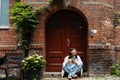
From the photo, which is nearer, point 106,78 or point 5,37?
point 106,78

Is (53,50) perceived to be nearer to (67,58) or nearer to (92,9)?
(67,58)

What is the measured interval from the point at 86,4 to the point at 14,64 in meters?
3.59

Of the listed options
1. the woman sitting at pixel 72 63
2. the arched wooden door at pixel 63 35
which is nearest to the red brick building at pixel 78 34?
the arched wooden door at pixel 63 35

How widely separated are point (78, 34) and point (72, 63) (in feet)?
5.04

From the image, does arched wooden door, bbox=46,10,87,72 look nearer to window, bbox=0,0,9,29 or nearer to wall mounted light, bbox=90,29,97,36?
wall mounted light, bbox=90,29,97,36

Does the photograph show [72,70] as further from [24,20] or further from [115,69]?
[24,20]

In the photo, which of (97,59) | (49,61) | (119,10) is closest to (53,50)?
(49,61)

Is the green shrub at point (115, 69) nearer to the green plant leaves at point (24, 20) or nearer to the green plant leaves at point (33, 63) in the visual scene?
the green plant leaves at point (33, 63)

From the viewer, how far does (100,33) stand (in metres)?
14.9

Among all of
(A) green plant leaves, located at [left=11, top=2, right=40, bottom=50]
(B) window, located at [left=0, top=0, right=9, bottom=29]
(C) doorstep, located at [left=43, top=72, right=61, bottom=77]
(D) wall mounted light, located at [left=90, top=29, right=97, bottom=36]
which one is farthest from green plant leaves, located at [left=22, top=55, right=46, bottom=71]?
(B) window, located at [left=0, top=0, right=9, bottom=29]

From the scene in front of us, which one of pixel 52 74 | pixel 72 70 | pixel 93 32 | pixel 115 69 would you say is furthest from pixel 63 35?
pixel 115 69

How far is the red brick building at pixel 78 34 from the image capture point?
14891 mm

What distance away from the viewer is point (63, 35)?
15.6m

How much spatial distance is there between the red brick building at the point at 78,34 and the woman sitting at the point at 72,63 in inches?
21.1
